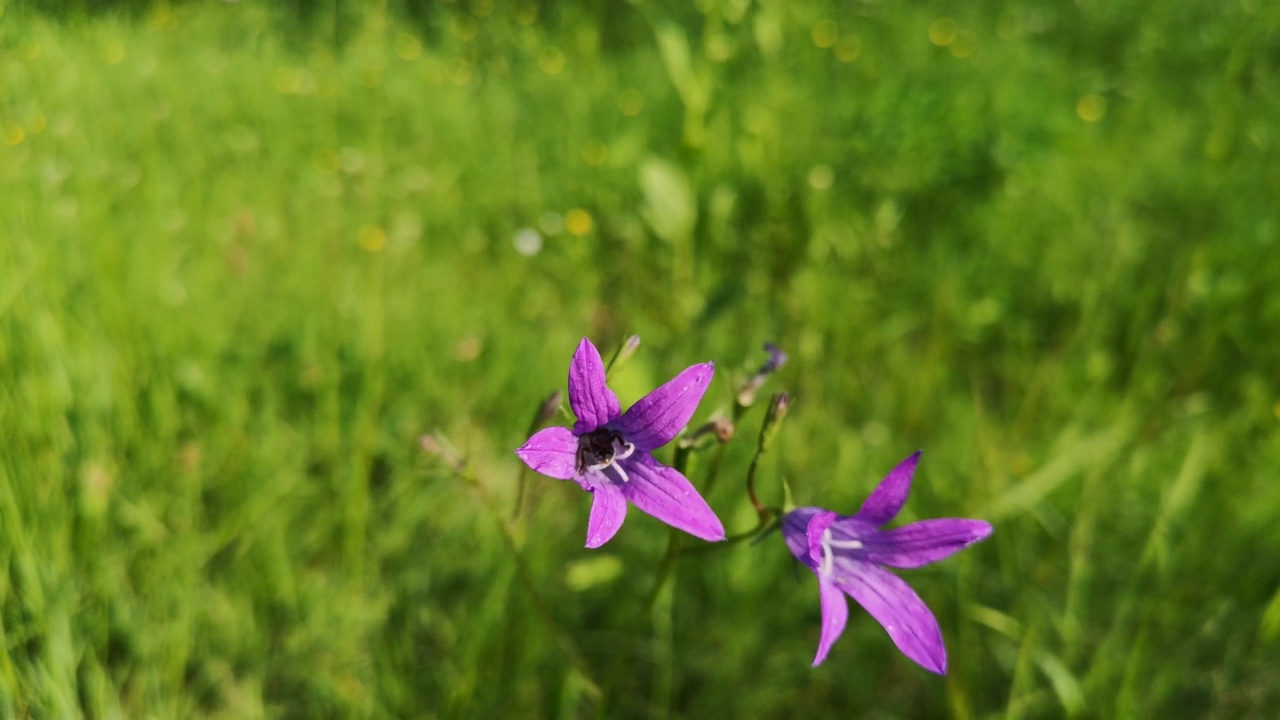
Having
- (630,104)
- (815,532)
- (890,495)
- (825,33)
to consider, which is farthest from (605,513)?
(825,33)

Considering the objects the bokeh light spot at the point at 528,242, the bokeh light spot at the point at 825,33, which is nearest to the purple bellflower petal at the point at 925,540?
the bokeh light spot at the point at 528,242

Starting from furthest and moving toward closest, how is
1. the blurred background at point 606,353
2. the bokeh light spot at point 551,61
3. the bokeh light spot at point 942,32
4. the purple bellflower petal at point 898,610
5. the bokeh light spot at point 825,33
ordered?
1. the bokeh light spot at point 942,32
2. the bokeh light spot at point 825,33
3. the bokeh light spot at point 551,61
4. the blurred background at point 606,353
5. the purple bellflower petal at point 898,610

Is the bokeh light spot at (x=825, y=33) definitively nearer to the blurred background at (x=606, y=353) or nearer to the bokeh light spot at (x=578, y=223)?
the blurred background at (x=606, y=353)

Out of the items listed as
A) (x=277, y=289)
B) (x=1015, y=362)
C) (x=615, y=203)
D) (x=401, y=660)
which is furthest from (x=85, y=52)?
(x=1015, y=362)

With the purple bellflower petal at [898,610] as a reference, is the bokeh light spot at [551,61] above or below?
below

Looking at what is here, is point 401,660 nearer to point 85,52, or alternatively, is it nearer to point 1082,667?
point 1082,667

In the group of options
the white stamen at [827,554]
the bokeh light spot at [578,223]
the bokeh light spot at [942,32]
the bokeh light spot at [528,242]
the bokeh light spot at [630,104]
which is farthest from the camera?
the bokeh light spot at [942,32]

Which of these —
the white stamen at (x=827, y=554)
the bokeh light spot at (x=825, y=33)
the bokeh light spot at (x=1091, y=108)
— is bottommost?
the bokeh light spot at (x=1091, y=108)
